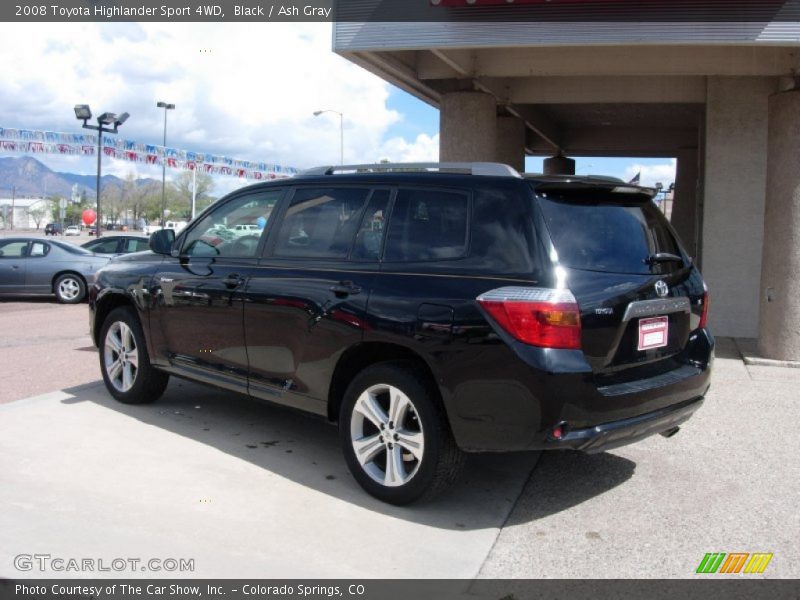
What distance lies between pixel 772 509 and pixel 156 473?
363 centimetres

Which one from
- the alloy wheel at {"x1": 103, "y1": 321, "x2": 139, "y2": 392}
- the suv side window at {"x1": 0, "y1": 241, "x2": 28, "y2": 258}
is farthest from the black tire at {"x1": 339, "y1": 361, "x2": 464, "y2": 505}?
the suv side window at {"x1": 0, "y1": 241, "x2": 28, "y2": 258}

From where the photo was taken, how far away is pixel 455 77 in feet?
33.8

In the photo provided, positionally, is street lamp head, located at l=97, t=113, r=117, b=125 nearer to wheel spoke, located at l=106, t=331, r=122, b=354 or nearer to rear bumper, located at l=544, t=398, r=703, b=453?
wheel spoke, located at l=106, t=331, r=122, b=354

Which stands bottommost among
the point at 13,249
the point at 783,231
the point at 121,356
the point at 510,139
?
the point at 121,356

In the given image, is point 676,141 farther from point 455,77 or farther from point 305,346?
point 305,346

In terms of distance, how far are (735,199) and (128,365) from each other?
26.3 feet

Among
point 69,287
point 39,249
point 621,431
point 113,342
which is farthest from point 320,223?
point 39,249

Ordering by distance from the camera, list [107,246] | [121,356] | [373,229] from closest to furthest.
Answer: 1. [373,229]
2. [121,356]
3. [107,246]

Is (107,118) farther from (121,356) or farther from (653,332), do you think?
(653,332)

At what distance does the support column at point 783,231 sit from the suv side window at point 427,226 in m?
5.28

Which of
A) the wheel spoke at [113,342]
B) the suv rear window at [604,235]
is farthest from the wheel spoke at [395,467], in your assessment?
the wheel spoke at [113,342]

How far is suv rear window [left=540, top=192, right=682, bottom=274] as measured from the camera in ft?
13.1

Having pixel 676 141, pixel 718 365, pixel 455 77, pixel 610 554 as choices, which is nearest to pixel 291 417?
pixel 610 554

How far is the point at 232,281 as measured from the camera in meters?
5.22
